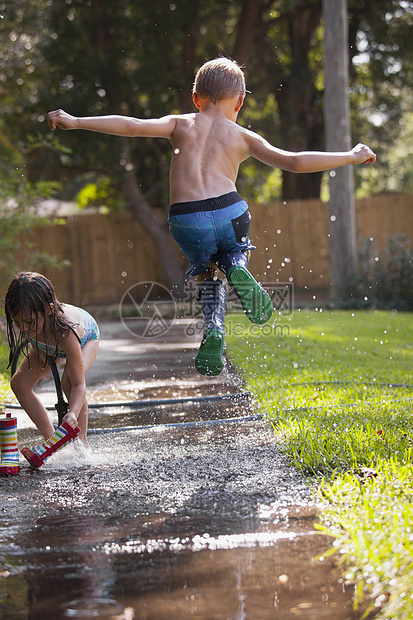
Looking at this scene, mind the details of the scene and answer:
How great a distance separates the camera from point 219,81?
12.0ft

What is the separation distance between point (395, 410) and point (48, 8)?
514 inches

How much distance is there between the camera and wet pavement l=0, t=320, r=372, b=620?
6.00 ft

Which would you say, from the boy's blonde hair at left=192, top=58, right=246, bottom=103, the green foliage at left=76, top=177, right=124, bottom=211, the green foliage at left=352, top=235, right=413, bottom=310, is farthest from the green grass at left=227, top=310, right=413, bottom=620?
the green foliage at left=76, top=177, right=124, bottom=211

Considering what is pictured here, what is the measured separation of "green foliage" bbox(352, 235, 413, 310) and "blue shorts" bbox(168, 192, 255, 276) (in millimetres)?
7441

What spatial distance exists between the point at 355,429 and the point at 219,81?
6.00ft

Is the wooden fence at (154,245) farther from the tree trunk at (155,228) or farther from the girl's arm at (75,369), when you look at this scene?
the girl's arm at (75,369)

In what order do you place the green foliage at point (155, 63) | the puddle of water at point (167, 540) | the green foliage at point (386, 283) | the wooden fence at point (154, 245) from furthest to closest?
the wooden fence at point (154, 245) < the green foliage at point (155, 63) < the green foliage at point (386, 283) < the puddle of water at point (167, 540)

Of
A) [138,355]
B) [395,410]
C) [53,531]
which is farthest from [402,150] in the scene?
[53,531]

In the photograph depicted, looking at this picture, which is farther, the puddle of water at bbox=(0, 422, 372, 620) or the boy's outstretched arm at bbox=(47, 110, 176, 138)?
the boy's outstretched arm at bbox=(47, 110, 176, 138)

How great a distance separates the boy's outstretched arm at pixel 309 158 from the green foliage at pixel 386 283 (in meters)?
7.40

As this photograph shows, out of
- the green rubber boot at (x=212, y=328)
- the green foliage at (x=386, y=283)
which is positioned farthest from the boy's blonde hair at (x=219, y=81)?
the green foliage at (x=386, y=283)

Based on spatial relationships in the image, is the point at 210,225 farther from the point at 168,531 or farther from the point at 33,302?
the point at 168,531

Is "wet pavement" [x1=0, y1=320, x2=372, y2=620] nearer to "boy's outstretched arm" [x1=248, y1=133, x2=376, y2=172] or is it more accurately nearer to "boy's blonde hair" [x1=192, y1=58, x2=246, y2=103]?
"boy's outstretched arm" [x1=248, y1=133, x2=376, y2=172]

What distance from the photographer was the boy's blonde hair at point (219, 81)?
365 cm
